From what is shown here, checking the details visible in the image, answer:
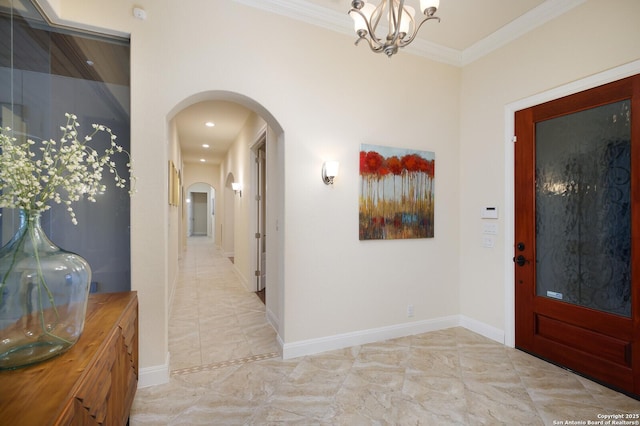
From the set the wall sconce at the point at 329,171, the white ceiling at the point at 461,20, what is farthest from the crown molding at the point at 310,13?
the wall sconce at the point at 329,171

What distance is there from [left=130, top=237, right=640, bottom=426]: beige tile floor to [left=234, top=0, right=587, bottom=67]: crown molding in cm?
322

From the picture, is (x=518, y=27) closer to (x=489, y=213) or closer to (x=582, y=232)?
(x=489, y=213)

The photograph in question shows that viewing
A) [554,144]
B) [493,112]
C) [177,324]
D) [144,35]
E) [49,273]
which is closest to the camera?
[49,273]

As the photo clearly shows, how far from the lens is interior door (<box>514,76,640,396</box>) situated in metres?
2.30

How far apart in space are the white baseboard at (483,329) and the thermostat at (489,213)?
1.22 m

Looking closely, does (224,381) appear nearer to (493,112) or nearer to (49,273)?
(49,273)

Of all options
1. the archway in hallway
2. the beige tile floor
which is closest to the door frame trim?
the beige tile floor

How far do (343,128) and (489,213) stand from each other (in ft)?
6.15

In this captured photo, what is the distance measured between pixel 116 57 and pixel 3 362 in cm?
228

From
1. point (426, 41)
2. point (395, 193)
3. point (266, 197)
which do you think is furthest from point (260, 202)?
point (426, 41)

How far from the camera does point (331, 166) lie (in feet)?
9.30

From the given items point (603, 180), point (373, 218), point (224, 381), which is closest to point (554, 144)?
point (603, 180)

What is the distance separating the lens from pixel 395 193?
326 cm

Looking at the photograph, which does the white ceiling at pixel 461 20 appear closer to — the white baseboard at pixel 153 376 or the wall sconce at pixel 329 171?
the wall sconce at pixel 329 171
